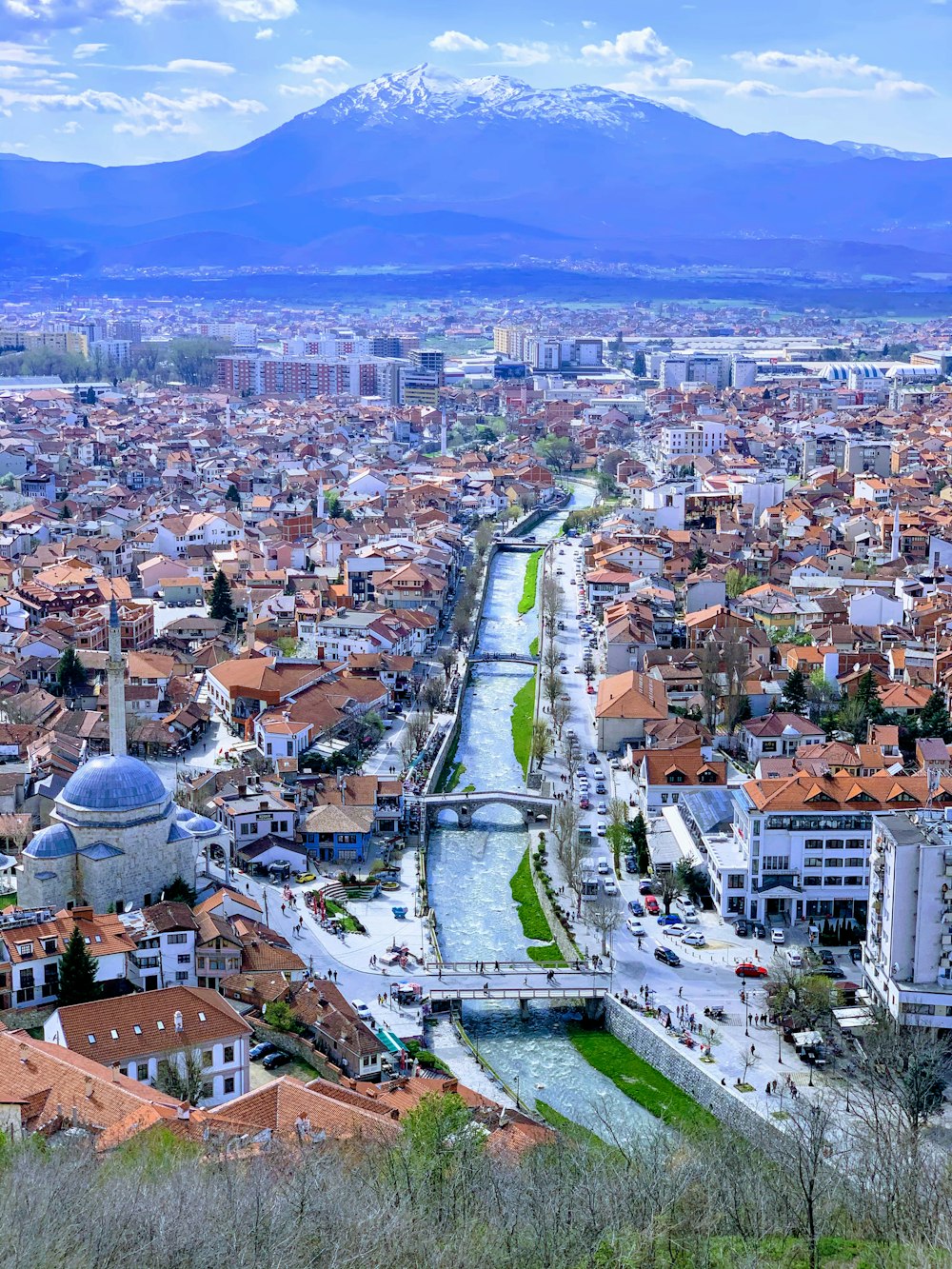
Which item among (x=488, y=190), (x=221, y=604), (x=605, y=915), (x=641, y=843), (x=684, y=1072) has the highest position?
(x=488, y=190)

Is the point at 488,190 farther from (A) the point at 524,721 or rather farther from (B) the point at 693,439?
(A) the point at 524,721

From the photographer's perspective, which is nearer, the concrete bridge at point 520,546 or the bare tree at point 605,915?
the bare tree at point 605,915

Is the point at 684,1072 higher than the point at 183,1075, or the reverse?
the point at 183,1075

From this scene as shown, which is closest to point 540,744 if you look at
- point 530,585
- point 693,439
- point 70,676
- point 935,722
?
point 935,722

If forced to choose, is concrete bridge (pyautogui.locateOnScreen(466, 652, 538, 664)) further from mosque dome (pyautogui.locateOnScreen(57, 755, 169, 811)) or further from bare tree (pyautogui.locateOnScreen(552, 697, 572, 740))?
mosque dome (pyautogui.locateOnScreen(57, 755, 169, 811))

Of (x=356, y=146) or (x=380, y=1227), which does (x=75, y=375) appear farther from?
(x=356, y=146)

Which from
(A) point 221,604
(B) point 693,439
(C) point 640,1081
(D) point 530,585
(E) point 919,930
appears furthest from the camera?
(B) point 693,439

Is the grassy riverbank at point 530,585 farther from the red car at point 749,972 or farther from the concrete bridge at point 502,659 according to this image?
the red car at point 749,972

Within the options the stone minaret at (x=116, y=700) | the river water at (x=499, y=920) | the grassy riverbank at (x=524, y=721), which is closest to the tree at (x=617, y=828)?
the river water at (x=499, y=920)
